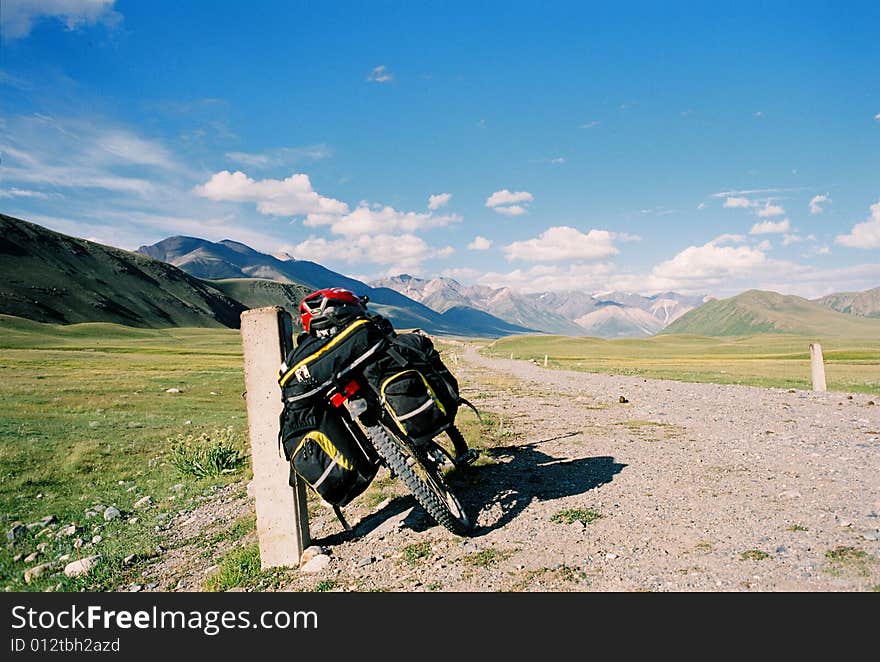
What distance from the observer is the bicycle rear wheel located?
538 centimetres

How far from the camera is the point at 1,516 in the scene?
847 centimetres

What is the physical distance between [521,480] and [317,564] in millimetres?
3499

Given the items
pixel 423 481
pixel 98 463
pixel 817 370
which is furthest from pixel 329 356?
pixel 817 370

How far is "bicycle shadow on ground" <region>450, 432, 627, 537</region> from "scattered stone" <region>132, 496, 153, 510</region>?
575 cm

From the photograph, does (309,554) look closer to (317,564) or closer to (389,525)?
(317,564)

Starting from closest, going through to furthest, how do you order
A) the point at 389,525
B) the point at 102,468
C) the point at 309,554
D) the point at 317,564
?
the point at 317,564 → the point at 309,554 → the point at 389,525 → the point at 102,468

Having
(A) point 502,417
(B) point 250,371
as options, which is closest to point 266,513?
(B) point 250,371

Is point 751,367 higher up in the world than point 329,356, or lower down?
lower down

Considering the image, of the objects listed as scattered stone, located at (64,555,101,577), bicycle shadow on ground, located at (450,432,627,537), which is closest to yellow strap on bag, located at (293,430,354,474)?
bicycle shadow on ground, located at (450,432,627,537)

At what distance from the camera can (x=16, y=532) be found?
7.80m

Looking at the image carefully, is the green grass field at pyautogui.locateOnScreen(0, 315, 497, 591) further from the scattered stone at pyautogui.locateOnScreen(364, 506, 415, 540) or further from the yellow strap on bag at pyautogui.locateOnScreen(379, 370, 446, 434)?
the yellow strap on bag at pyautogui.locateOnScreen(379, 370, 446, 434)
